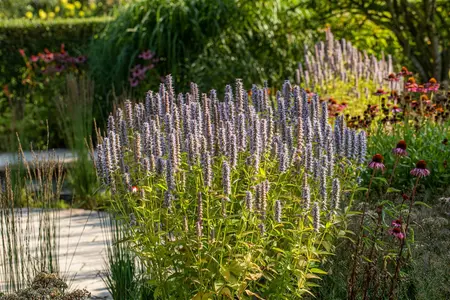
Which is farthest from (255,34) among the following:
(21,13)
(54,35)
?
(21,13)

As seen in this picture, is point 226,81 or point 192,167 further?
point 226,81

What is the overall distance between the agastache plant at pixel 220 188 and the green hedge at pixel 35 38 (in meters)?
7.40

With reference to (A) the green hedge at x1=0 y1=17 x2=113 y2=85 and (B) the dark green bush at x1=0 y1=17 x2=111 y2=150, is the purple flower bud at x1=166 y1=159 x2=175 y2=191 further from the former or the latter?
(A) the green hedge at x1=0 y1=17 x2=113 y2=85

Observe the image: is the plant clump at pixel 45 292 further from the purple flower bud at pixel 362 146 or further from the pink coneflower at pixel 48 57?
the pink coneflower at pixel 48 57

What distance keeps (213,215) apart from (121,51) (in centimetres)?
629

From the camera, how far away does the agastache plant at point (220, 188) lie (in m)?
3.41

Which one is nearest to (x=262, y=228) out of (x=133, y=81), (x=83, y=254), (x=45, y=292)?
(x=45, y=292)

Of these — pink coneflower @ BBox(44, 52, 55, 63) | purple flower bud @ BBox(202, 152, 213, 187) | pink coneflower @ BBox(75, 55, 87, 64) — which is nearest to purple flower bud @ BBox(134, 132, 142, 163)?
purple flower bud @ BBox(202, 152, 213, 187)

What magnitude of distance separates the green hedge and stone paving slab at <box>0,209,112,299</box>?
4.23 m

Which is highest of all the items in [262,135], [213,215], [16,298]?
[262,135]

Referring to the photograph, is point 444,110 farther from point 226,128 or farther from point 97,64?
point 97,64

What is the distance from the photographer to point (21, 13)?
85.8 feet

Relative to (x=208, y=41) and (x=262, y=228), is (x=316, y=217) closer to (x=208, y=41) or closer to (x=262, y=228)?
(x=262, y=228)

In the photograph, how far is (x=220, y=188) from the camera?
3.76 metres
